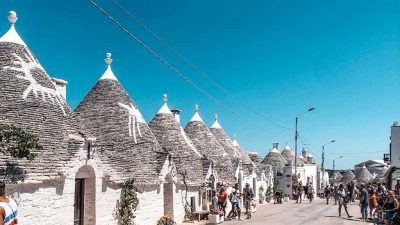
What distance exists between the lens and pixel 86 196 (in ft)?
42.3

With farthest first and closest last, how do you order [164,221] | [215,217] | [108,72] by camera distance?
[108,72], [215,217], [164,221]

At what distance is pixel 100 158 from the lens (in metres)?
13.4

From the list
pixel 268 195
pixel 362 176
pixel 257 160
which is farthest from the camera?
pixel 362 176

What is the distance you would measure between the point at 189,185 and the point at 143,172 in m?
4.11

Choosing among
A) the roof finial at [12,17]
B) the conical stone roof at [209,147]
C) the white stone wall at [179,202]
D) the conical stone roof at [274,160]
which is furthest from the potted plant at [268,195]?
the roof finial at [12,17]

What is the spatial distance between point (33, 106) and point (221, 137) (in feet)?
70.2

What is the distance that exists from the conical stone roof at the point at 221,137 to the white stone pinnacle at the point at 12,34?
1984 cm

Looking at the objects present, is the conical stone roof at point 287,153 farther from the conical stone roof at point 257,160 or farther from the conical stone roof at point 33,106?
the conical stone roof at point 33,106

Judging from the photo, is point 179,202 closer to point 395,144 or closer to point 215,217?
point 215,217

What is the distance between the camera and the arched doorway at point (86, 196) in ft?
41.6

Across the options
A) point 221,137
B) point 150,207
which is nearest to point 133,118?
point 150,207

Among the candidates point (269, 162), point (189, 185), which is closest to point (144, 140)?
point (189, 185)

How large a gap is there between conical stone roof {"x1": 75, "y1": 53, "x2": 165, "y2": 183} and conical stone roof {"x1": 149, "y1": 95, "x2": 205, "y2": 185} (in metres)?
2.97

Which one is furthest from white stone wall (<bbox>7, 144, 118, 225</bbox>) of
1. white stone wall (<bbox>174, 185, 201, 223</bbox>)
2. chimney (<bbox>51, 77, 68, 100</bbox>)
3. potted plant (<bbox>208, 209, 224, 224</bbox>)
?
potted plant (<bbox>208, 209, 224, 224</bbox>)
